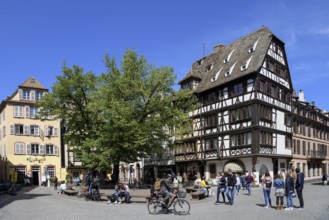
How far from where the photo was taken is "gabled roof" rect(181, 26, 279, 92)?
38062 mm

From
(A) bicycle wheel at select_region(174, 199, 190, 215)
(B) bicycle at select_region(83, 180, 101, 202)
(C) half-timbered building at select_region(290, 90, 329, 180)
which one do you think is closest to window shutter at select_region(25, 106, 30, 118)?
(B) bicycle at select_region(83, 180, 101, 202)

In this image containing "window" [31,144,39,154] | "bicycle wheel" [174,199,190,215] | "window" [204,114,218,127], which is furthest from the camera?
"window" [31,144,39,154]

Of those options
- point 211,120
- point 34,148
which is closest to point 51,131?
point 34,148

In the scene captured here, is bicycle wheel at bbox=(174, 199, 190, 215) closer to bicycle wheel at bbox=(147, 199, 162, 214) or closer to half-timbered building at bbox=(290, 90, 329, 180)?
bicycle wheel at bbox=(147, 199, 162, 214)

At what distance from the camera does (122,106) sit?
31.3 metres

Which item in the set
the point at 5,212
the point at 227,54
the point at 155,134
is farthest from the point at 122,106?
the point at 227,54

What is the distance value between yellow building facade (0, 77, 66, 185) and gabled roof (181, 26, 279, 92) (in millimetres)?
21255

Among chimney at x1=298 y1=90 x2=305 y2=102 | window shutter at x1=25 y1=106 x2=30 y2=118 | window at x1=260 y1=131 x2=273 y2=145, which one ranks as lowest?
window at x1=260 y1=131 x2=273 y2=145

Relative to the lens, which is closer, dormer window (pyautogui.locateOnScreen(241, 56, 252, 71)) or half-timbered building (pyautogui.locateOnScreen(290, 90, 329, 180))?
dormer window (pyautogui.locateOnScreen(241, 56, 252, 71))

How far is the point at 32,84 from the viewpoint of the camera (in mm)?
51938

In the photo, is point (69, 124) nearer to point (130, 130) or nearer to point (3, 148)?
point (130, 130)

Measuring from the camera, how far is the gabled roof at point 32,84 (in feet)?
167

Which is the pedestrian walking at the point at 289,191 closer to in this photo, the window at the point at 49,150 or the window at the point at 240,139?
the window at the point at 240,139

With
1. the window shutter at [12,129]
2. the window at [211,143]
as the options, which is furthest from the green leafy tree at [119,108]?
the window shutter at [12,129]
